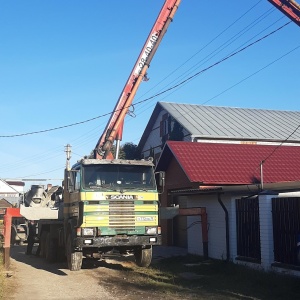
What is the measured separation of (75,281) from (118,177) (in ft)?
9.95

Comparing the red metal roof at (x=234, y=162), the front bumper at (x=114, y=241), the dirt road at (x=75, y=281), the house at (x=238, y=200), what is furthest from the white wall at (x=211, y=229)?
the front bumper at (x=114, y=241)

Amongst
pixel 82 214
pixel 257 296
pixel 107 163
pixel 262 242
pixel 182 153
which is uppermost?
pixel 182 153

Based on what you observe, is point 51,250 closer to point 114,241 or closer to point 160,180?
point 114,241

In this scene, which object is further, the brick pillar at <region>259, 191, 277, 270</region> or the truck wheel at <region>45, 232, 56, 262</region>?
the truck wheel at <region>45, 232, 56, 262</region>

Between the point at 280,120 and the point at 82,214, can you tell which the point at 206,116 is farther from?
the point at 82,214

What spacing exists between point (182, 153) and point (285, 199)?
8651 mm

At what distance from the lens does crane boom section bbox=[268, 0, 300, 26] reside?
1609cm

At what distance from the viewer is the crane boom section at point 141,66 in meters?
18.6

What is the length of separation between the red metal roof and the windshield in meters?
5.50

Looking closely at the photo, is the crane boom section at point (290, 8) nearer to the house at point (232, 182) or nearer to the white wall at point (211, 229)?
the house at point (232, 182)

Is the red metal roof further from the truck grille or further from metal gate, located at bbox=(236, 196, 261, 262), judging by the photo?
the truck grille

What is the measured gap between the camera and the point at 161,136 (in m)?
35.2

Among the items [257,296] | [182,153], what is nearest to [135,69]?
[182,153]

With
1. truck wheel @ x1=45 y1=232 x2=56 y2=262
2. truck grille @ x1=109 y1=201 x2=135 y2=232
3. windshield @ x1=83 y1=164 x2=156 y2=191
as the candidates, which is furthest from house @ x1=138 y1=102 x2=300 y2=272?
truck wheel @ x1=45 y1=232 x2=56 y2=262
